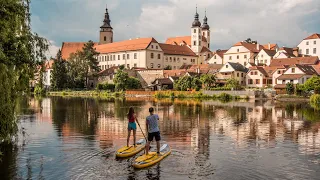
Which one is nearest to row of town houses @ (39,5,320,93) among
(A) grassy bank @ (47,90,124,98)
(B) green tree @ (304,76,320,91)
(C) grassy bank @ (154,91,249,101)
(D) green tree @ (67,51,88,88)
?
(D) green tree @ (67,51,88,88)

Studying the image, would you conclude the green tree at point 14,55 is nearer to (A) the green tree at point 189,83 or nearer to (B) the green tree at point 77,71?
(A) the green tree at point 189,83

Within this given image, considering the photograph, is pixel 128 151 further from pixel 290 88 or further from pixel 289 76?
pixel 289 76

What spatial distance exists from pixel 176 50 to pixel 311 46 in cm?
4659

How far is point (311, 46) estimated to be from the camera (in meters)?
122

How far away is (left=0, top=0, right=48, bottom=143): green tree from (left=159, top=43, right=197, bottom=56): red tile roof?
396 feet

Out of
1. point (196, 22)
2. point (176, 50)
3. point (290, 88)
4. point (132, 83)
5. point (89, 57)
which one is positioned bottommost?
point (290, 88)

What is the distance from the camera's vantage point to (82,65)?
120625mm

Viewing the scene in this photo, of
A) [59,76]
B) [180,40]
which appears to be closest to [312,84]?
[59,76]

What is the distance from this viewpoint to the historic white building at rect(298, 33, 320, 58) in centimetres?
12024

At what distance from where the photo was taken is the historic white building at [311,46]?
120244 mm

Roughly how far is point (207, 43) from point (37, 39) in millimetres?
149115

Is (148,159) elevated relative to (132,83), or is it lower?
lower

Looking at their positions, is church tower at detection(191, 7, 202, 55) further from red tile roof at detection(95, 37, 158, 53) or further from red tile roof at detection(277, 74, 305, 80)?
red tile roof at detection(277, 74, 305, 80)

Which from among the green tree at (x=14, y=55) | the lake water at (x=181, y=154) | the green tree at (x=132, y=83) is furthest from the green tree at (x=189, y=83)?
the green tree at (x=14, y=55)
